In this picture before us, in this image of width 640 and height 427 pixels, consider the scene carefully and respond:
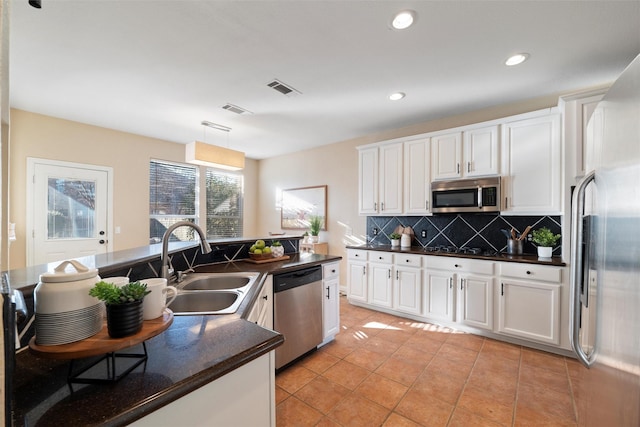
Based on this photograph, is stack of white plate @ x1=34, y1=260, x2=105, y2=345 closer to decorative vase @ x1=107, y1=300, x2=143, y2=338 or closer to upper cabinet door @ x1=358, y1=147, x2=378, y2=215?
decorative vase @ x1=107, y1=300, x2=143, y2=338

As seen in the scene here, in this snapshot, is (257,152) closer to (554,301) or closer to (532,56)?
(532,56)

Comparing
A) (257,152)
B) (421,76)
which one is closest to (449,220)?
(421,76)

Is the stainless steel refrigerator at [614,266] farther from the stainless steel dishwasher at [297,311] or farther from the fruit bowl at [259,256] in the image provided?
the fruit bowl at [259,256]

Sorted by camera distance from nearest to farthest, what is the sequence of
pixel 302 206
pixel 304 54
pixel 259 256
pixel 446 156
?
1. pixel 304 54
2. pixel 259 256
3. pixel 446 156
4. pixel 302 206

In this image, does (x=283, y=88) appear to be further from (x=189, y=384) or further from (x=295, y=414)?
(x=295, y=414)

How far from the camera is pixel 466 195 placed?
123 inches

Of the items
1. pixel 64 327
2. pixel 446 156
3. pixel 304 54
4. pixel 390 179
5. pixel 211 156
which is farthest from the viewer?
pixel 390 179

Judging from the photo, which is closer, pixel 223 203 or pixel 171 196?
pixel 171 196

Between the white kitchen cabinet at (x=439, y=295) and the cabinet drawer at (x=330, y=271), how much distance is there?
1.21 metres

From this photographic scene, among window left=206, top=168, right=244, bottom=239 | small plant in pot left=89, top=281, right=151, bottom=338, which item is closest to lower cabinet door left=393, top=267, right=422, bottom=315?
small plant in pot left=89, top=281, right=151, bottom=338

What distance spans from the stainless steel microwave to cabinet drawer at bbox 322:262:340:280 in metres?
1.54

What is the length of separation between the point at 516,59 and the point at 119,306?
3.11 meters

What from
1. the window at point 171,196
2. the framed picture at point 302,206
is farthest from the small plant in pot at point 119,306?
the window at point 171,196

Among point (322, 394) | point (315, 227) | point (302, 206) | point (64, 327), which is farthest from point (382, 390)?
point (302, 206)
